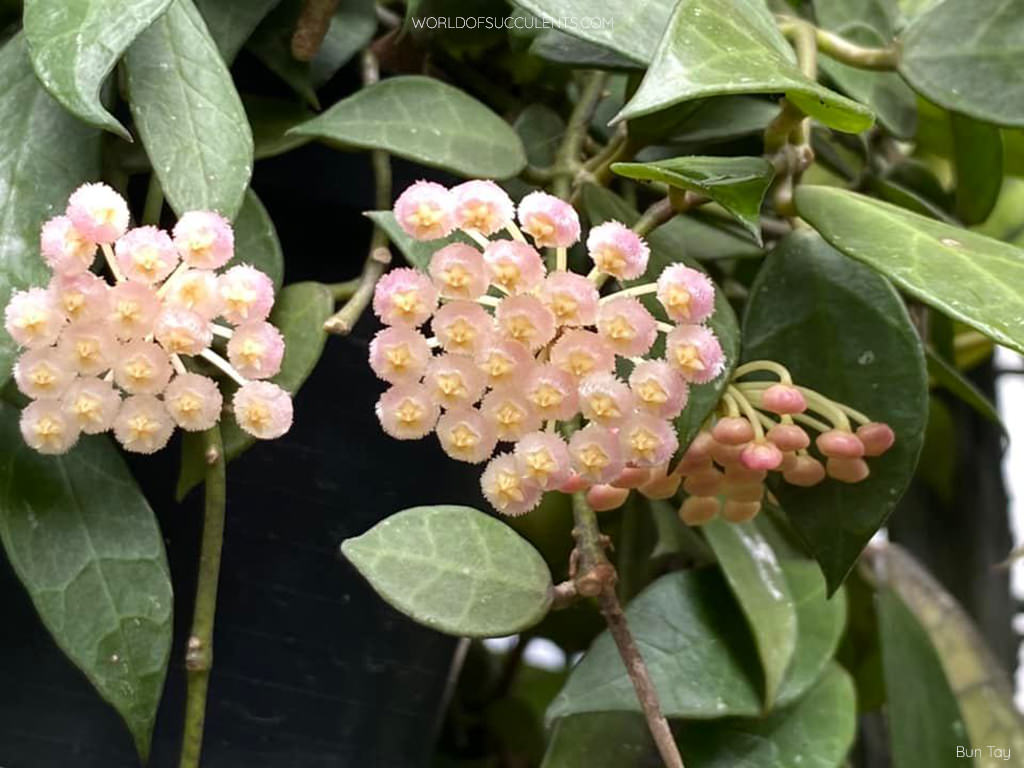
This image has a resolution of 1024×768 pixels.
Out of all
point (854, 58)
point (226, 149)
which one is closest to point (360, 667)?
point (226, 149)

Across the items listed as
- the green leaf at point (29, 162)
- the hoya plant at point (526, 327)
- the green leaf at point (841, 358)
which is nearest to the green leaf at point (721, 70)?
the hoya plant at point (526, 327)

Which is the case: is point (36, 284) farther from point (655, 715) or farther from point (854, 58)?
point (854, 58)

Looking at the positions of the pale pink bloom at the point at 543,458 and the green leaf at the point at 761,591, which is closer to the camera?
the pale pink bloom at the point at 543,458

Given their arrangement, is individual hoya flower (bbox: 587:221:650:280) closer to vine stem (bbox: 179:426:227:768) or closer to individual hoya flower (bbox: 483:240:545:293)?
individual hoya flower (bbox: 483:240:545:293)

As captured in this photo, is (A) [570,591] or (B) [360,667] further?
(B) [360,667]

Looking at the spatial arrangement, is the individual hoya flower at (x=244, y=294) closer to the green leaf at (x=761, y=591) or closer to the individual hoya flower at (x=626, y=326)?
the individual hoya flower at (x=626, y=326)

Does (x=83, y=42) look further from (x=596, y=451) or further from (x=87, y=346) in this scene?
(x=596, y=451)
